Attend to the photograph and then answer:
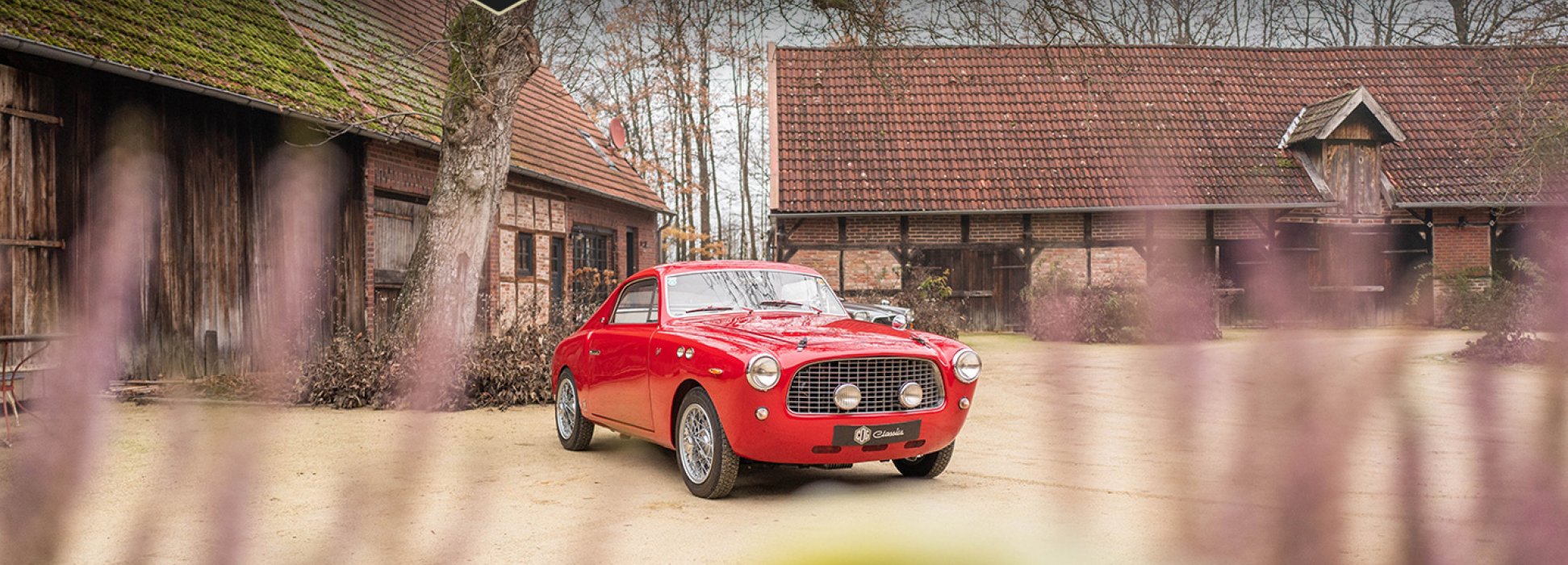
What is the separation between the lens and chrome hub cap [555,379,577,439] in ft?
26.5

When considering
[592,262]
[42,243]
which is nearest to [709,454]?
[42,243]

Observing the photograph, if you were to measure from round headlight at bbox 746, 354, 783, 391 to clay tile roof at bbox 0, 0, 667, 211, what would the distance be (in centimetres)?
372

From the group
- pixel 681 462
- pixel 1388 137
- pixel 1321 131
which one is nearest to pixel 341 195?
pixel 681 462

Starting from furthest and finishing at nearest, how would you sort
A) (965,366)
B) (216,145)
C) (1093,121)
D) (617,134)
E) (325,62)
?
(617,134) → (1093,121) → (325,62) → (216,145) → (965,366)

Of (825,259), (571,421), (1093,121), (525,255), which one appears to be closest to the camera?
(571,421)

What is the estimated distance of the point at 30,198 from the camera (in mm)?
9641

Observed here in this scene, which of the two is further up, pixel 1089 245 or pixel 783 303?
pixel 1089 245

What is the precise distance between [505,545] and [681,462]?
1639 millimetres

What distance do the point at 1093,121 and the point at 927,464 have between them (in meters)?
18.6

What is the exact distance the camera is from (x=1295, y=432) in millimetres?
789

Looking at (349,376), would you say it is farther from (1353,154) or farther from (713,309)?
(1353,154)

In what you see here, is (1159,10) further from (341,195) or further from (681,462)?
(341,195)

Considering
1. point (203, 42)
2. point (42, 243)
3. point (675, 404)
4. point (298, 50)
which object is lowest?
point (675, 404)

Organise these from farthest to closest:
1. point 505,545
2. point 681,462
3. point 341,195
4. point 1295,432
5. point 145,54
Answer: point 341,195 → point 145,54 → point 681,462 → point 505,545 → point 1295,432
